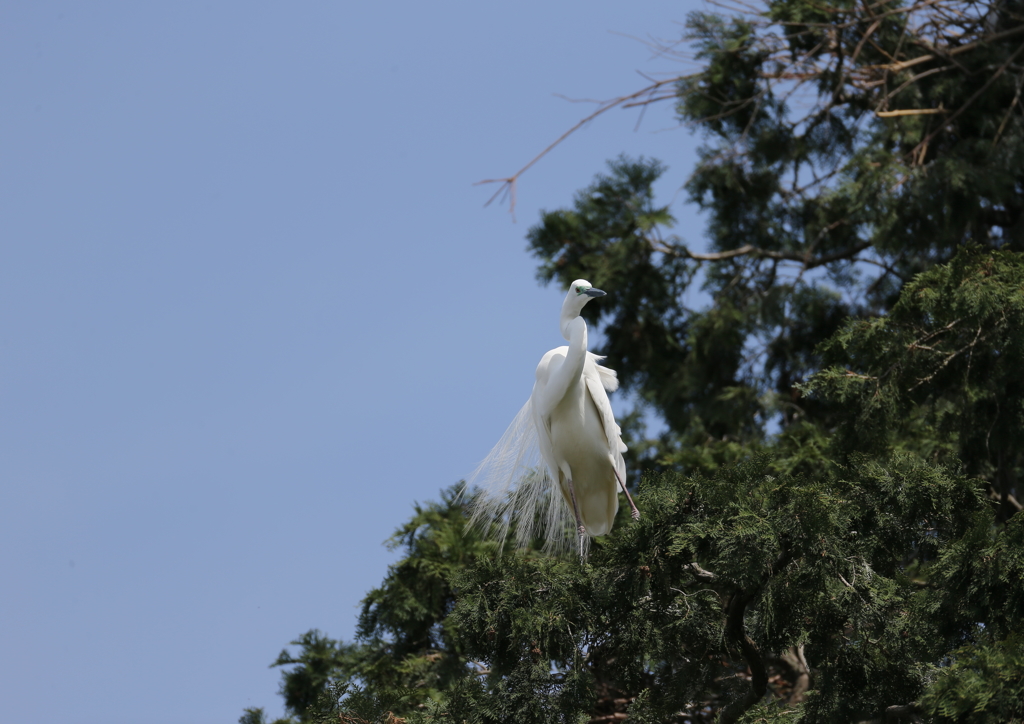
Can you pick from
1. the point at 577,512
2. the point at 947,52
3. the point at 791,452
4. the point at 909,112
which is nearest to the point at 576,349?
the point at 577,512

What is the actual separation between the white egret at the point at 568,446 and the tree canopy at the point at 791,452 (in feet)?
1.03

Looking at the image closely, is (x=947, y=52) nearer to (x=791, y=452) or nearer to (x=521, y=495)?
(x=791, y=452)

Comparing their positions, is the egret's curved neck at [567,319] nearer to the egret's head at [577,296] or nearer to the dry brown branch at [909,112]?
the egret's head at [577,296]

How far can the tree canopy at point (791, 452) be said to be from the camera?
12.5 ft

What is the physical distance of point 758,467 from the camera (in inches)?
164

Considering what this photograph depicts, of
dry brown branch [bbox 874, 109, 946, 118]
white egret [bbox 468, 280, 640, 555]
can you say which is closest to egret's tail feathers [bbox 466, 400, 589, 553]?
white egret [bbox 468, 280, 640, 555]

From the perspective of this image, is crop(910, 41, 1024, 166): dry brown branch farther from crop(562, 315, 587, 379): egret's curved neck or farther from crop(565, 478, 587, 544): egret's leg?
crop(565, 478, 587, 544): egret's leg

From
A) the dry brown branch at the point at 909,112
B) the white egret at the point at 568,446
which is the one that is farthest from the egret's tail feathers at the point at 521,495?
the dry brown branch at the point at 909,112

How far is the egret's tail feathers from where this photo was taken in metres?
5.67

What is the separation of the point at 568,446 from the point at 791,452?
2345 mm

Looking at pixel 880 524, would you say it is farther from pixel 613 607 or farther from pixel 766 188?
Answer: pixel 766 188

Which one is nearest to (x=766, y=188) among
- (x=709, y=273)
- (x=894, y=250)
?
(x=709, y=273)

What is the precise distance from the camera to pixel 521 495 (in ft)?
19.3

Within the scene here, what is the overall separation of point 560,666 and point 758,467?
116 centimetres
